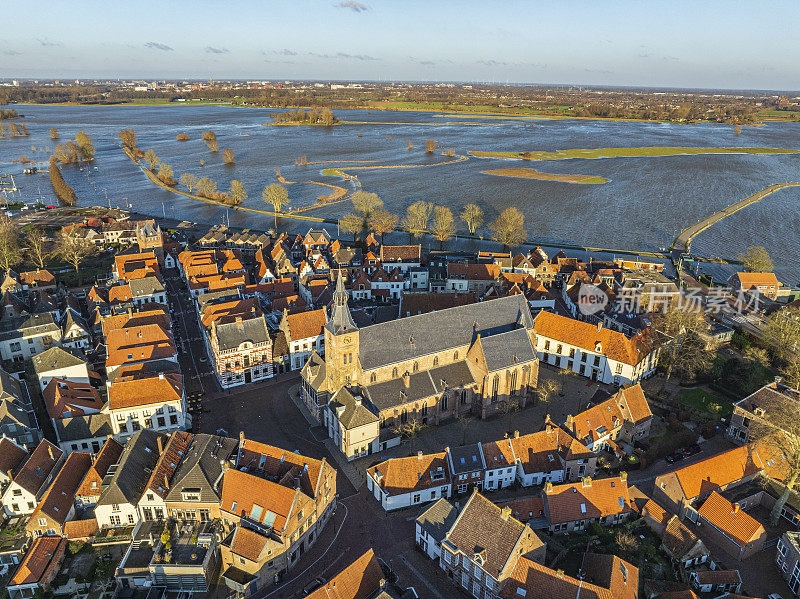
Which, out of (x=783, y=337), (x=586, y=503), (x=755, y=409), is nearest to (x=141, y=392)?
(x=586, y=503)

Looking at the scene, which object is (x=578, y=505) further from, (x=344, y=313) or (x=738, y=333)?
(x=738, y=333)

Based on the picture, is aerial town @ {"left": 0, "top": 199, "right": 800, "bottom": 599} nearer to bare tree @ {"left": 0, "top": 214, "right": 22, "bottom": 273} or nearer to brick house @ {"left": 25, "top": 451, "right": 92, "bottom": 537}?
brick house @ {"left": 25, "top": 451, "right": 92, "bottom": 537}

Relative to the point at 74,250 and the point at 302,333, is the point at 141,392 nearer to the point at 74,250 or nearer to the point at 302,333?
the point at 302,333

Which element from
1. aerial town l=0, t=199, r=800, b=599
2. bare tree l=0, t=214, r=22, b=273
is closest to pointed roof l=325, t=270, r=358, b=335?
aerial town l=0, t=199, r=800, b=599

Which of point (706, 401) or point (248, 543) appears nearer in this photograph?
point (248, 543)

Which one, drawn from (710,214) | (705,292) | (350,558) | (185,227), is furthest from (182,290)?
(710,214)

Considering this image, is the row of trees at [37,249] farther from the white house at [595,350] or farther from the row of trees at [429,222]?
the white house at [595,350]
